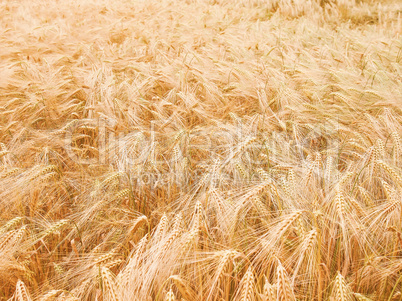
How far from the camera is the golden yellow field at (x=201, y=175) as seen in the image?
1026 millimetres

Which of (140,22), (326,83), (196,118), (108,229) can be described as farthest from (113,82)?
(140,22)

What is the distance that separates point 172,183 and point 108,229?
0.38 m

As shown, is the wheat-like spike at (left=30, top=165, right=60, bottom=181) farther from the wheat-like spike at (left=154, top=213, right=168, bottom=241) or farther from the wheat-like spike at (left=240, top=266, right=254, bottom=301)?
the wheat-like spike at (left=240, top=266, right=254, bottom=301)

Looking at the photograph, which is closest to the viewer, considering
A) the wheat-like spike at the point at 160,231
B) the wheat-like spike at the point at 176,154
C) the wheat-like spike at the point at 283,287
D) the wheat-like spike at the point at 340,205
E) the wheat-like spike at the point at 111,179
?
the wheat-like spike at the point at 283,287

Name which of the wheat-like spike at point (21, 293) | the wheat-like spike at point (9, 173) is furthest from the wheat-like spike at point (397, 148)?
the wheat-like spike at point (9, 173)

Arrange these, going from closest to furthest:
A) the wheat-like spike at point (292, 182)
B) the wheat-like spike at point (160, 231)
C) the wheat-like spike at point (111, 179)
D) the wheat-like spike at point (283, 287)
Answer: the wheat-like spike at point (283, 287)
the wheat-like spike at point (160, 231)
the wheat-like spike at point (292, 182)
the wheat-like spike at point (111, 179)

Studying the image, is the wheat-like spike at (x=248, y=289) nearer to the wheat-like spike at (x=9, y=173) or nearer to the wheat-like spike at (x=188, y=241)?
the wheat-like spike at (x=188, y=241)

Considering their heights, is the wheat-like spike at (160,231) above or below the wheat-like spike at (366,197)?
above

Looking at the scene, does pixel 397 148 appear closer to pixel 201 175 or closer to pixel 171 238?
pixel 201 175

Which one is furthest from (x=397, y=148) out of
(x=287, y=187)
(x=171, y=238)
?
(x=171, y=238)

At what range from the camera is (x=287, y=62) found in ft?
9.58

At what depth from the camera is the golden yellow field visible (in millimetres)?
1026

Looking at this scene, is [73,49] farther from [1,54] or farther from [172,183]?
[172,183]

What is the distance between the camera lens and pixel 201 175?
1625 millimetres
